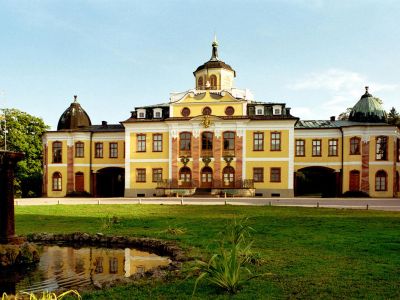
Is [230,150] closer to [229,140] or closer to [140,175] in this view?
[229,140]

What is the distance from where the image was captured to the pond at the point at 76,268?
8.06 meters

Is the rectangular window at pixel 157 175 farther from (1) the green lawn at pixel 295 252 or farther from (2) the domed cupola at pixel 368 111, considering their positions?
(1) the green lawn at pixel 295 252

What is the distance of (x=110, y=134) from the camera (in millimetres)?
46375

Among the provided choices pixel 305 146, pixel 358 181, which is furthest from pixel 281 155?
pixel 358 181

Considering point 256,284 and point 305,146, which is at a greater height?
point 305,146

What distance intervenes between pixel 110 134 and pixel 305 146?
71.8ft

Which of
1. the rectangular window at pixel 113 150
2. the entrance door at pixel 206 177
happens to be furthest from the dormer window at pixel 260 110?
the rectangular window at pixel 113 150

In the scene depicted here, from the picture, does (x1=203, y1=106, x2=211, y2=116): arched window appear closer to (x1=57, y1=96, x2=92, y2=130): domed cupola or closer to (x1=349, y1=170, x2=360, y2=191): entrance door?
(x1=57, y1=96, x2=92, y2=130): domed cupola

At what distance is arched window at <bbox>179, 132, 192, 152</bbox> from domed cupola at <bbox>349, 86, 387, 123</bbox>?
18.0m

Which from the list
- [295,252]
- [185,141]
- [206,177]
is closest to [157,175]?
[185,141]

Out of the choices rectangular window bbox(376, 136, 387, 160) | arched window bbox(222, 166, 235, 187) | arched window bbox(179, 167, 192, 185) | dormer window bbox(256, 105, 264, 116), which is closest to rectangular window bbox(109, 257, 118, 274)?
arched window bbox(222, 166, 235, 187)

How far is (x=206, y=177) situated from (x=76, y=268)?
33.3 m

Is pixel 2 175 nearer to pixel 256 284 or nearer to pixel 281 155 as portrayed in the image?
pixel 256 284

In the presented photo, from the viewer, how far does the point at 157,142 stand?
44031 mm
